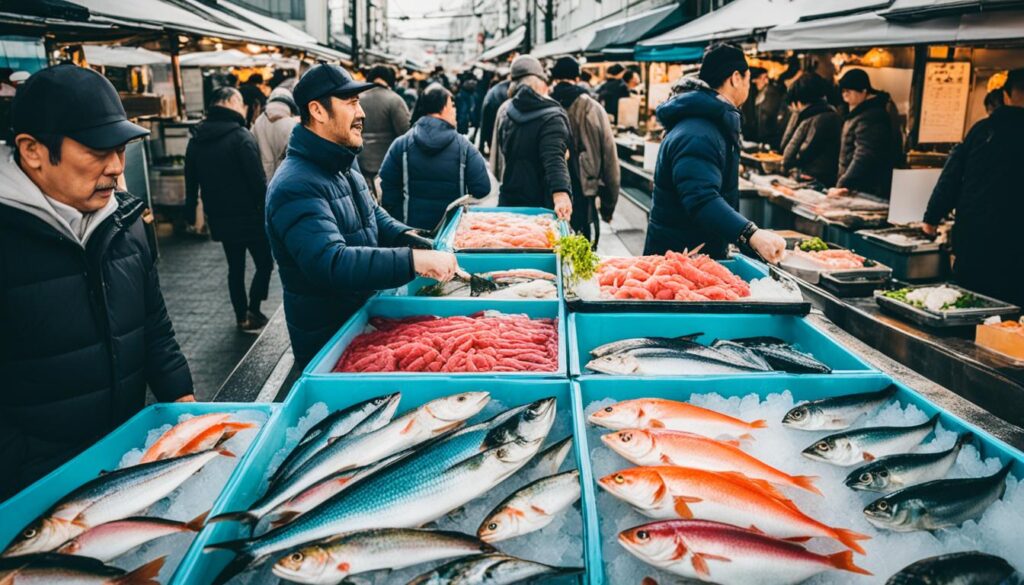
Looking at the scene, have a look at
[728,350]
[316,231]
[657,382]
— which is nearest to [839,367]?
[728,350]

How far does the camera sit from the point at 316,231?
9.56 ft

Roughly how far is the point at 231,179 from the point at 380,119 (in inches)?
109

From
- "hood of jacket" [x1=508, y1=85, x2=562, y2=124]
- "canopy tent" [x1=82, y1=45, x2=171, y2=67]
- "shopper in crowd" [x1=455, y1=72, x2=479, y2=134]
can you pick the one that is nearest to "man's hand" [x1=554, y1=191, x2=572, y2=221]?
"hood of jacket" [x1=508, y1=85, x2=562, y2=124]

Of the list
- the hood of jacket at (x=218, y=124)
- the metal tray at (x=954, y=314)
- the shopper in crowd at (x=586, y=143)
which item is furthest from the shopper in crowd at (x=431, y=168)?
the metal tray at (x=954, y=314)

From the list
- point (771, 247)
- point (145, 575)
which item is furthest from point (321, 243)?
point (771, 247)

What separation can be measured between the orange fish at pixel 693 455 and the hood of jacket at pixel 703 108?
272 centimetres

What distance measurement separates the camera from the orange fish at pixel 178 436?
2098 millimetres

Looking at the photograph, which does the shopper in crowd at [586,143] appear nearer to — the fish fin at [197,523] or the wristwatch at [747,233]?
the wristwatch at [747,233]

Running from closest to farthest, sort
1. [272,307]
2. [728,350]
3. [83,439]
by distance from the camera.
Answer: [83,439] < [728,350] < [272,307]

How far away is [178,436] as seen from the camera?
2156mm

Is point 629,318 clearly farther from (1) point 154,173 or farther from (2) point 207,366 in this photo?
(1) point 154,173

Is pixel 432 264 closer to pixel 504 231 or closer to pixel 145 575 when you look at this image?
pixel 145 575

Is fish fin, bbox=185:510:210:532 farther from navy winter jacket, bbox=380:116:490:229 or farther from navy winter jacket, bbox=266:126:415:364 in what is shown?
navy winter jacket, bbox=380:116:490:229

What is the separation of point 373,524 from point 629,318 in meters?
1.88
